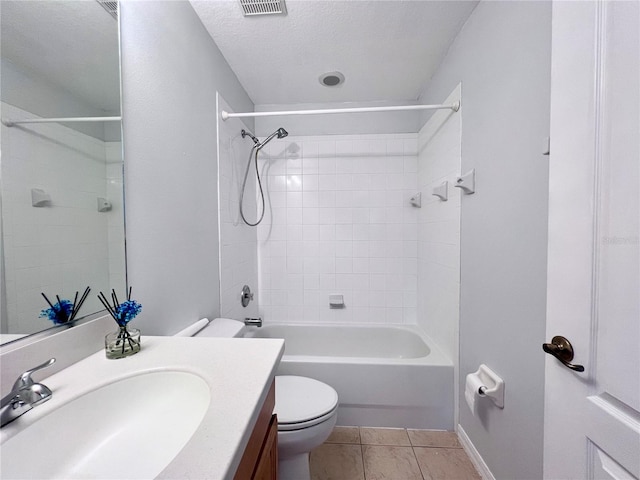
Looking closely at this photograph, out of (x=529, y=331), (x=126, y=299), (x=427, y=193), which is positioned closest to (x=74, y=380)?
(x=126, y=299)

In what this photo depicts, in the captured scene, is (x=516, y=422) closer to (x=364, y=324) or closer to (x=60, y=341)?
(x=364, y=324)

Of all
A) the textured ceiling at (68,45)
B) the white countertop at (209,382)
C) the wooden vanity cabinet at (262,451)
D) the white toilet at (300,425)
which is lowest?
the white toilet at (300,425)

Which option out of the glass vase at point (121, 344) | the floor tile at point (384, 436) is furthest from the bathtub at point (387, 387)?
the glass vase at point (121, 344)

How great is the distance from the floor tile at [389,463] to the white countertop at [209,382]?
3.61 feet

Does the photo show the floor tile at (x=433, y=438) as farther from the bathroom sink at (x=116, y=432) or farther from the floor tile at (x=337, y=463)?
the bathroom sink at (x=116, y=432)

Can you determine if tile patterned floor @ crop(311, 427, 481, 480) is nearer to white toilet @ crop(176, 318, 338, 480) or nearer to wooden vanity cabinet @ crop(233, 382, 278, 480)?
white toilet @ crop(176, 318, 338, 480)

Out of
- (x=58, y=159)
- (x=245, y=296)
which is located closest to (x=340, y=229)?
(x=245, y=296)

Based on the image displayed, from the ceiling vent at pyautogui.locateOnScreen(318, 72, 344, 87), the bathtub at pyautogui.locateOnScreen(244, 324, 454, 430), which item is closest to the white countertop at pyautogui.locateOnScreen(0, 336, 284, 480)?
the bathtub at pyautogui.locateOnScreen(244, 324, 454, 430)

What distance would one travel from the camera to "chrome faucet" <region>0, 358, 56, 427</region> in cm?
43

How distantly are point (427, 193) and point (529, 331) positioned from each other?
1267mm

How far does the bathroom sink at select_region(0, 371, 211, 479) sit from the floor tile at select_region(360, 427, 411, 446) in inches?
52.1

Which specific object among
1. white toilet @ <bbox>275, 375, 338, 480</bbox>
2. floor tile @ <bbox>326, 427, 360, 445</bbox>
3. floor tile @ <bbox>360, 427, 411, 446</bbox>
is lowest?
floor tile @ <bbox>360, 427, 411, 446</bbox>

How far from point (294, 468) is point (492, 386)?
3.20 feet

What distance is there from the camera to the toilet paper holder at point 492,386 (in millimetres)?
1064
